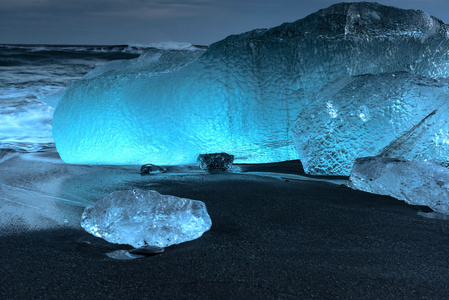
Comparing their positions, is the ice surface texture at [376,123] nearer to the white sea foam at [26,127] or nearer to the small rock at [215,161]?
the small rock at [215,161]

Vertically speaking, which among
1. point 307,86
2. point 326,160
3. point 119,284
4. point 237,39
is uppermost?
point 237,39

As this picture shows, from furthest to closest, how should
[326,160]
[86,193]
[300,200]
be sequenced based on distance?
[326,160] < [86,193] < [300,200]

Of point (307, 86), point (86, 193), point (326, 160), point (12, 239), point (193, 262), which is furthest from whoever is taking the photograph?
point (307, 86)

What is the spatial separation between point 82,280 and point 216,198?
0.94 m

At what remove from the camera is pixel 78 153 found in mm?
3236

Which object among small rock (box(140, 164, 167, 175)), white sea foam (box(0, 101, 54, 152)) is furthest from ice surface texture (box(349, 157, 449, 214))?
white sea foam (box(0, 101, 54, 152))

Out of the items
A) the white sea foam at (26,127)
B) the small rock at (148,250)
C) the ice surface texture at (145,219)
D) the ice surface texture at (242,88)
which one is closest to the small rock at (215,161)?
Result: the ice surface texture at (242,88)

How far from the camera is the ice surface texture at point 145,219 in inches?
65.7

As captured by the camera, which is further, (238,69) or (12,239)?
(238,69)

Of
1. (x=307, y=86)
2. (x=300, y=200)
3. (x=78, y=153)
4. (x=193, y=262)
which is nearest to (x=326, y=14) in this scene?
(x=307, y=86)

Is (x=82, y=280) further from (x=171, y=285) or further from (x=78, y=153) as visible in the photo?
(x=78, y=153)

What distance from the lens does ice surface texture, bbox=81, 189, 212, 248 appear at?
1.67 metres

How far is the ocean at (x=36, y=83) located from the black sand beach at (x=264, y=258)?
1.96 metres

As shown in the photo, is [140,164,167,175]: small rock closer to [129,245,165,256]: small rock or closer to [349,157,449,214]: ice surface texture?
[349,157,449,214]: ice surface texture
